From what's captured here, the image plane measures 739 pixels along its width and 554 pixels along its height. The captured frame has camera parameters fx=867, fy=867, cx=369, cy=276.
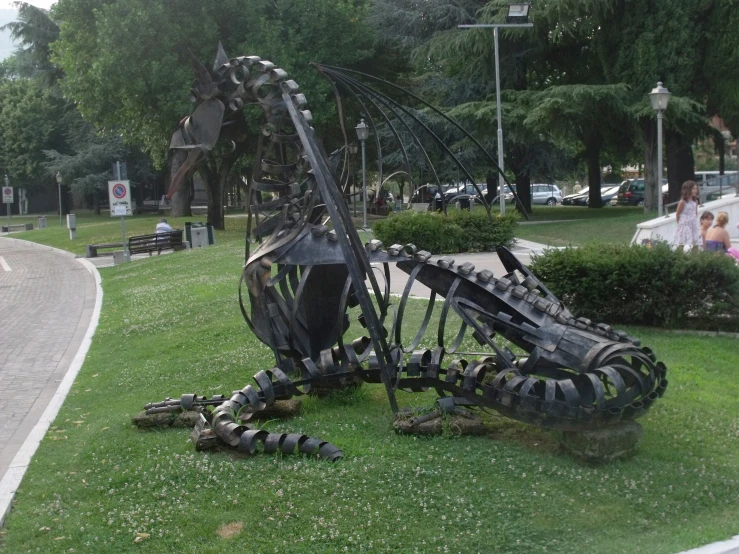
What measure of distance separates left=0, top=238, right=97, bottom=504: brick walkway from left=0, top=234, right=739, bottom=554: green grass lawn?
87 cm

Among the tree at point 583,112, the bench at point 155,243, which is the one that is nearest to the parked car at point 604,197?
the tree at point 583,112

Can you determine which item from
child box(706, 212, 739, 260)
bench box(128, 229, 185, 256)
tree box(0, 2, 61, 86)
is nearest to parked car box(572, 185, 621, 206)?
bench box(128, 229, 185, 256)

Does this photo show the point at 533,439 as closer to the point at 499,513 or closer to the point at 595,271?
the point at 499,513

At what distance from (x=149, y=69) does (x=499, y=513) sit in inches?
1188

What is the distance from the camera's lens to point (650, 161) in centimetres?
3100

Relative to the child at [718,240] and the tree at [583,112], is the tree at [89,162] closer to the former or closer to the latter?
the tree at [583,112]

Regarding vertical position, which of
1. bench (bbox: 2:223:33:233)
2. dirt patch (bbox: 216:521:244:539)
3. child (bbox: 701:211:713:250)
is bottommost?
dirt patch (bbox: 216:521:244:539)

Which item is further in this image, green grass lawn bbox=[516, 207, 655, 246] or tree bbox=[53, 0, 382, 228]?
tree bbox=[53, 0, 382, 228]

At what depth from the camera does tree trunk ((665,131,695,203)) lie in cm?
3091

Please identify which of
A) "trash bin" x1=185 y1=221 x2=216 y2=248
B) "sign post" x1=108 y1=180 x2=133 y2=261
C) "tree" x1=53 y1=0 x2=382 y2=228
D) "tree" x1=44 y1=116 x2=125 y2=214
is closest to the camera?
"sign post" x1=108 y1=180 x2=133 y2=261

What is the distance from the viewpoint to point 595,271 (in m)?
11.4

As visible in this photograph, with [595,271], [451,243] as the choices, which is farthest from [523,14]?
[595,271]

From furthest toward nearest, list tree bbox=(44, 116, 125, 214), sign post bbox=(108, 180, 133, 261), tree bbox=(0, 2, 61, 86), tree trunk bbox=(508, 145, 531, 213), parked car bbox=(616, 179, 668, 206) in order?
tree bbox=(0, 2, 61, 86)
tree bbox=(44, 116, 125, 214)
parked car bbox=(616, 179, 668, 206)
tree trunk bbox=(508, 145, 531, 213)
sign post bbox=(108, 180, 133, 261)

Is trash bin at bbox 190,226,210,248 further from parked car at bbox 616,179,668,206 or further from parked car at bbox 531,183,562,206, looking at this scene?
parked car at bbox 531,183,562,206
